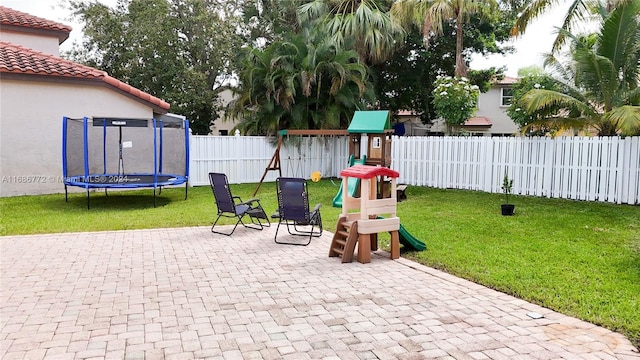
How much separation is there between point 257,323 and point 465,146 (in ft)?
37.3

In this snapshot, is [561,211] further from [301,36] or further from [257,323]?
[301,36]

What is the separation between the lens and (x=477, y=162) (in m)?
14.0

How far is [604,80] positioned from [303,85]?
30.0ft

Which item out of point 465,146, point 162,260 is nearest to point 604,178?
point 465,146

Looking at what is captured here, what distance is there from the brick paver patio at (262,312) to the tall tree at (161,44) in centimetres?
1631

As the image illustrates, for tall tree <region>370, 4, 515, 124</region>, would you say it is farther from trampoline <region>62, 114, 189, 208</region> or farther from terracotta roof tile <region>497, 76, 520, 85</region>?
trampoline <region>62, 114, 189, 208</region>

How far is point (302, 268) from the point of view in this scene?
611cm

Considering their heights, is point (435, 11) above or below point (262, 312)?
above

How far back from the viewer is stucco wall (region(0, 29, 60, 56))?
16656 millimetres

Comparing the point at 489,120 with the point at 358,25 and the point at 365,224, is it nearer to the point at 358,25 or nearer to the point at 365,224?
the point at 358,25

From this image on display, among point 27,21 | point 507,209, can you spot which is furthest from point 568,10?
point 27,21

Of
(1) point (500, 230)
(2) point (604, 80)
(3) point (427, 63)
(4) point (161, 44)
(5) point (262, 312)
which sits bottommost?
(5) point (262, 312)

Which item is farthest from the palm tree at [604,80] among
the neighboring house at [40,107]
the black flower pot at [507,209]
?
the neighboring house at [40,107]

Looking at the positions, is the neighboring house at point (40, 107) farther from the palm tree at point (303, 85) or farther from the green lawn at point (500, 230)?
the palm tree at point (303, 85)
